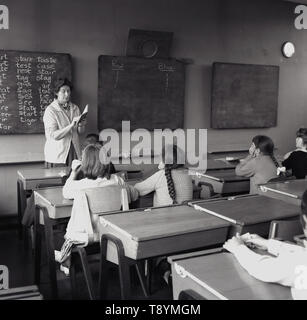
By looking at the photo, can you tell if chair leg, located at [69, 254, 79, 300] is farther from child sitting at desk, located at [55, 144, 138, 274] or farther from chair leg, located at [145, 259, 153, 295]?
chair leg, located at [145, 259, 153, 295]

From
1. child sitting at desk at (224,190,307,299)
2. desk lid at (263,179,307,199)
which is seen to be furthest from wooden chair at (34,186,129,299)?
desk lid at (263,179,307,199)

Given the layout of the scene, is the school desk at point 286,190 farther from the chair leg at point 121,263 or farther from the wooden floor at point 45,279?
the chair leg at point 121,263

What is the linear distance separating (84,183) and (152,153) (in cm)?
285

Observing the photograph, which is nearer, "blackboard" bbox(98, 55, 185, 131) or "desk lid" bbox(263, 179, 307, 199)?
"desk lid" bbox(263, 179, 307, 199)

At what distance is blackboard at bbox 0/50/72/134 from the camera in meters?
4.92

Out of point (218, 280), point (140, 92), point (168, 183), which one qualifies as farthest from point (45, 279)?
point (140, 92)

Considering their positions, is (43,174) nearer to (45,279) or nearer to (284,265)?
(45,279)

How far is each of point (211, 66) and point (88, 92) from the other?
1815 mm

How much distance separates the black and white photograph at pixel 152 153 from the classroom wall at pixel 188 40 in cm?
2

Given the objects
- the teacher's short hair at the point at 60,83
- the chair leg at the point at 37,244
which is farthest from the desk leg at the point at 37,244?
the teacher's short hair at the point at 60,83

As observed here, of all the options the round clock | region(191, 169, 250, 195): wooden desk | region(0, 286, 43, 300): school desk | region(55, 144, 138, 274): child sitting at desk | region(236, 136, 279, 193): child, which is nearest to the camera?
region(0, 286, 43, 300): school desk

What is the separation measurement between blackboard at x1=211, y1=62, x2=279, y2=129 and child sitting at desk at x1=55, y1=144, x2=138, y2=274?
11.1 ft
